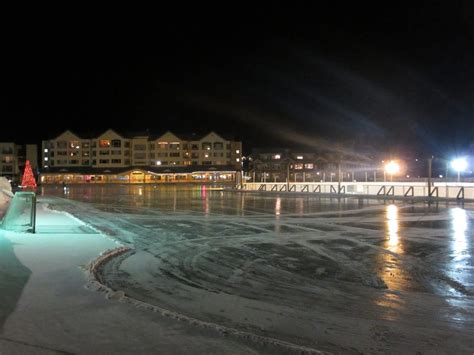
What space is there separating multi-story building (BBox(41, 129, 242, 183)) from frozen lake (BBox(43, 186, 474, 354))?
93.3 m

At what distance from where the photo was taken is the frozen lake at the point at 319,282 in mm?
5531

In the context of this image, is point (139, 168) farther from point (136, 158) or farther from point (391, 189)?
point (391, 189)

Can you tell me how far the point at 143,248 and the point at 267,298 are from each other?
5.93 m

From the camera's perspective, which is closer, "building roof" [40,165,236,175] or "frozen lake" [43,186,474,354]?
"frozen lake" [43,186,474,354]

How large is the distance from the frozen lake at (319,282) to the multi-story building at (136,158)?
93334mm

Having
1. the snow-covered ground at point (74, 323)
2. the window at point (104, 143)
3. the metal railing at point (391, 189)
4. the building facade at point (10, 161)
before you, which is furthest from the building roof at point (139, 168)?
the snow-covered ground at point (74, 323)

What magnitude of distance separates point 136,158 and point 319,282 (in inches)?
4231

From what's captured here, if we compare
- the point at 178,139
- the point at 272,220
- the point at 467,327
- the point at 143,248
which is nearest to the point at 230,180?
the point at 178,139

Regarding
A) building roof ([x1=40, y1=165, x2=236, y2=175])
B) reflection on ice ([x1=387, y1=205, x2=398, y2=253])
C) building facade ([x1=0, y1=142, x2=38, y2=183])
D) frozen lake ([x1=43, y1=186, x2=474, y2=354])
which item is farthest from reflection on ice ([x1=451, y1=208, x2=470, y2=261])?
building facade ([x1=0, y1=142, x2=38, y2=183])

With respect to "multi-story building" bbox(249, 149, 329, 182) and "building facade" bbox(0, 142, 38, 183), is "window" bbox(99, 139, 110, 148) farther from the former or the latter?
"multi-story building" bbox(249, 149, 329, 182)

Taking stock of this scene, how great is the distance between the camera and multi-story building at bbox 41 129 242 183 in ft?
352

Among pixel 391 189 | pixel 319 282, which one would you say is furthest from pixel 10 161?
pixel 319 282

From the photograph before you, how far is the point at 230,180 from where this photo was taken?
10938cm

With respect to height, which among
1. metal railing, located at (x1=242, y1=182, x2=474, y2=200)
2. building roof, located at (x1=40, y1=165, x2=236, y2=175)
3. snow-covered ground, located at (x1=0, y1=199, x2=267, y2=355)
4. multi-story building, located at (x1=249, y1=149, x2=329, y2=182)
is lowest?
snow-covered ground, located at (x1=0, y1=199, x2=267, y2=355)
